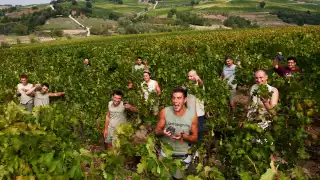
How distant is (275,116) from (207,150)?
108cm

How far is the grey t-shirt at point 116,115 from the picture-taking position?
5.98 m

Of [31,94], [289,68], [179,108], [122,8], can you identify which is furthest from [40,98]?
[122,8]

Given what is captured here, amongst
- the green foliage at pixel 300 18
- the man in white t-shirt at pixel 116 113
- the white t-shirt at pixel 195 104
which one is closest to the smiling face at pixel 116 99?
the man in white t-shirt at pixel 116 113

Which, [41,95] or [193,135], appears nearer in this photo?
[193,135]

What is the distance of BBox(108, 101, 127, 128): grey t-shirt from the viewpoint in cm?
598

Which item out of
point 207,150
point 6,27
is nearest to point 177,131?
point 207,150

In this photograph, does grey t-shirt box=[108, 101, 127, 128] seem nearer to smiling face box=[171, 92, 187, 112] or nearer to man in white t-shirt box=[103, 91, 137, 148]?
man in white t-shirt box=[103, 91, 137, 148]

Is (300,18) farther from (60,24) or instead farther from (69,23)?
(60,24)

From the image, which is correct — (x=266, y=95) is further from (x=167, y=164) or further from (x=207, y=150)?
(x=167, y=164)

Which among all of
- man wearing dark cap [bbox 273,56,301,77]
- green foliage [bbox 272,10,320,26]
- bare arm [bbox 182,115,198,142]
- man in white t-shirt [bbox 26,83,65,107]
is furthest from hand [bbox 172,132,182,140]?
green foliage [bbox 272,10,320,26]

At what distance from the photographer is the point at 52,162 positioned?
3027 mm

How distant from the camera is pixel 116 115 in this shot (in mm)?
5996

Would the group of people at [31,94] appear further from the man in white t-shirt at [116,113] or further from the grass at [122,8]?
the grass at [122,8]

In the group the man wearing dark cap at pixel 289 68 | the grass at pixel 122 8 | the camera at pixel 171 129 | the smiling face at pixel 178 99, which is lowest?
the grass at pixel 122 8
